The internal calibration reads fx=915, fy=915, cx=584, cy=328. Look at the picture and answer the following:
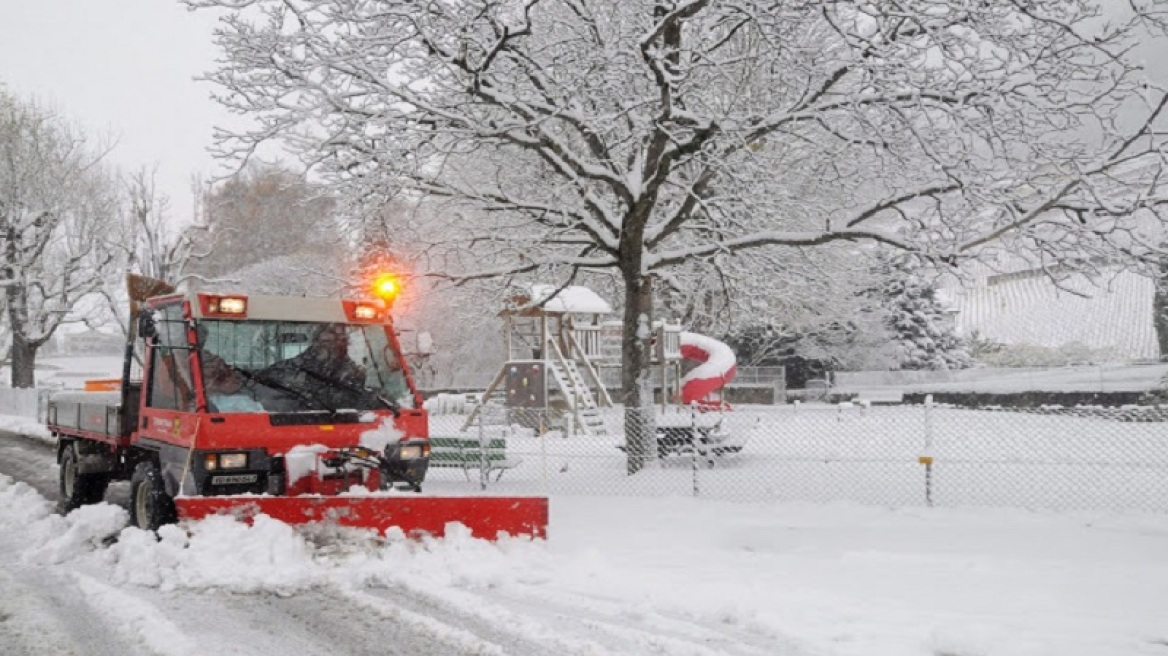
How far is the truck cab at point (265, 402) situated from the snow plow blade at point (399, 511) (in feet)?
1.72

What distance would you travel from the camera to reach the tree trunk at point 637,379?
12.8m

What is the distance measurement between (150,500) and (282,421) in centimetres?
158

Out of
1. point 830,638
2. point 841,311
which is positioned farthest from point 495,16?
point 841,311

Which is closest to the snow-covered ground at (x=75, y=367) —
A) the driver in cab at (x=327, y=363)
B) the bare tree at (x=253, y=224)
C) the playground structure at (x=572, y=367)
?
the bare tree at (x=253, y=224)

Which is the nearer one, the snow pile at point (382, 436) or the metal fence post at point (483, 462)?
the snow pile at point (382, 436)

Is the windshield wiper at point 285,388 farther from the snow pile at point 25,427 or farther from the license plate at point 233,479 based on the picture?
the snow pile at point 25,427

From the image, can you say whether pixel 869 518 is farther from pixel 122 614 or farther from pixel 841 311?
pixel 841 311

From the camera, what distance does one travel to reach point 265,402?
25.3ft

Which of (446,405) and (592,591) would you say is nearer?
(592,591)

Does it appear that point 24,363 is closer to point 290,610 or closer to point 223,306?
point 223,306

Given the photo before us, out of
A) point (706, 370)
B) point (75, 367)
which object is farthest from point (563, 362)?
point (75, 367)

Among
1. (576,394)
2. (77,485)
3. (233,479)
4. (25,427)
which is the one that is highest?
(576,394)

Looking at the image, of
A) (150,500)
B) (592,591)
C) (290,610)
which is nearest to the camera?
(290,610)

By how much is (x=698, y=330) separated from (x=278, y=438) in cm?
2990
